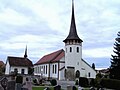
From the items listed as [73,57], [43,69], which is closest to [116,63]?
[73,57]

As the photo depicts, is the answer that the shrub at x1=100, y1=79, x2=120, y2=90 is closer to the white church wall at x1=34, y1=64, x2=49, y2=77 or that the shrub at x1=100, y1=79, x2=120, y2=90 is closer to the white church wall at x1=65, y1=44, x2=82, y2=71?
the white church wall at x1=65, y1=44, x2=82, y2=71

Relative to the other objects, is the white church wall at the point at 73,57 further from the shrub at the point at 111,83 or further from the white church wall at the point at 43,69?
the shrub at the point at 111,83

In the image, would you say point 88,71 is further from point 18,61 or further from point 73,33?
point 18,61

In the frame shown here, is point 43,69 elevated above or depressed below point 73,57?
below

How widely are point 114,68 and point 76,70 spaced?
382 inches

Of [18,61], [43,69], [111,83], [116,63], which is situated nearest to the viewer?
[111,83]

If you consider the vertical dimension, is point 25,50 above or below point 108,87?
above

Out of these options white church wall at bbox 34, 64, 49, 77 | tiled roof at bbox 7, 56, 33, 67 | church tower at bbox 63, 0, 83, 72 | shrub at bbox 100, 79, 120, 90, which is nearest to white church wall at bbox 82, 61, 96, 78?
church tower at bbox 63, 0, 83, 72

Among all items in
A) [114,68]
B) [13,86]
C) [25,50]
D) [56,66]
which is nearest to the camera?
[13,86]

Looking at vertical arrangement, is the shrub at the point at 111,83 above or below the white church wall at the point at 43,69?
below

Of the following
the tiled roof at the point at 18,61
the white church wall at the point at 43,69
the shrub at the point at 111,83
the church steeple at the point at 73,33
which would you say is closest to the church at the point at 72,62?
the church steeple at the point at 73,33

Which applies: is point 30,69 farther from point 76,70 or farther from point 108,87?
point 108,87

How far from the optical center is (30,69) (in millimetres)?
67938

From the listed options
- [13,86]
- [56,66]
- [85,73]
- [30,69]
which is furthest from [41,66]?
[13,86]
